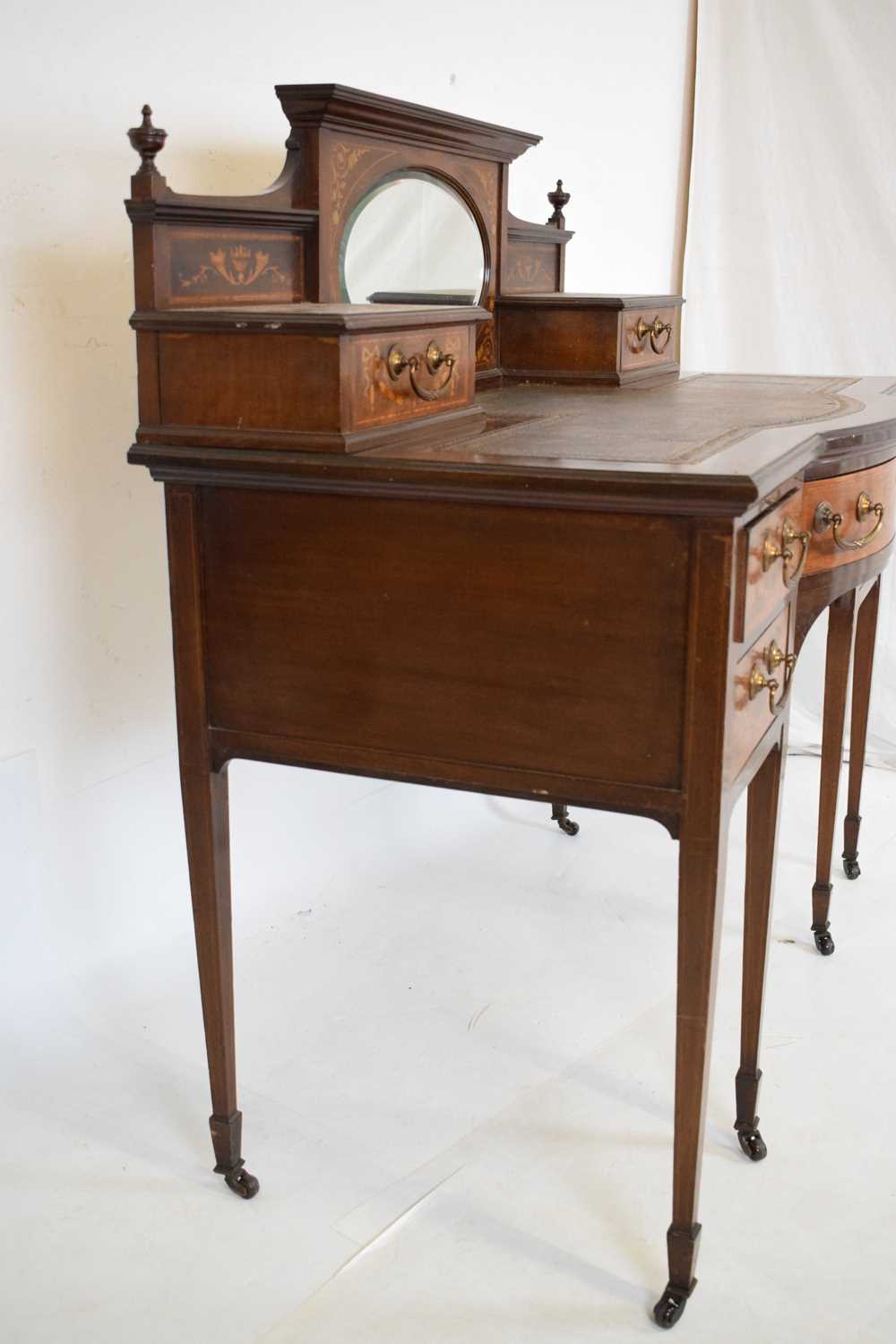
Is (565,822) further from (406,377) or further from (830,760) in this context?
(406,377)

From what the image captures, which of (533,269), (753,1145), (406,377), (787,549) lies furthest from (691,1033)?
(533,269)

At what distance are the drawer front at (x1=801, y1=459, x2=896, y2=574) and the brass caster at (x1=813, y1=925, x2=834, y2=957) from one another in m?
0.74

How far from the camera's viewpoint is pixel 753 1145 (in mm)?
1900

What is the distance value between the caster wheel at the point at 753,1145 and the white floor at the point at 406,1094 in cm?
2

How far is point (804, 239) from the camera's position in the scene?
3.59m

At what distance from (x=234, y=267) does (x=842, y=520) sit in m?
0.92

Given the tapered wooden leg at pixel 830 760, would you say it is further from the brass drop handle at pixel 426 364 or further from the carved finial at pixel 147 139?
the carved finial at pixel 147 139

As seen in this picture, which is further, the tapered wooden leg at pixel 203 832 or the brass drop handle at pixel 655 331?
the brass drop handle at pixel 655 331

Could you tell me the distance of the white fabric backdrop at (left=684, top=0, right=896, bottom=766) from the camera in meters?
3.46

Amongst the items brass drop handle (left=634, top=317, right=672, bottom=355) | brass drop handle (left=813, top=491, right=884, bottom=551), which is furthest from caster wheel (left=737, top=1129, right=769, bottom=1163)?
brass drop handle (left=634, top=317, right=672, bottom=355)

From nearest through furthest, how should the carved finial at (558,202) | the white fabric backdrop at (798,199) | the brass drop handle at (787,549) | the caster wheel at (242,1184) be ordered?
the brass drop handle at (787,549)
the caster wheel at (242,1184)
the carved finial at (558,202)
the white fabric backdrop at (798,199)

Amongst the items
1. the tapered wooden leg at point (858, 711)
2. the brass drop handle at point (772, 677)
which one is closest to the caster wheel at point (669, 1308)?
the brass drop handle at point (772, 677)

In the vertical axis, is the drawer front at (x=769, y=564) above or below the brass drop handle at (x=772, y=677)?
above

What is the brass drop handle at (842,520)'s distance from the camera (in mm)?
1919
